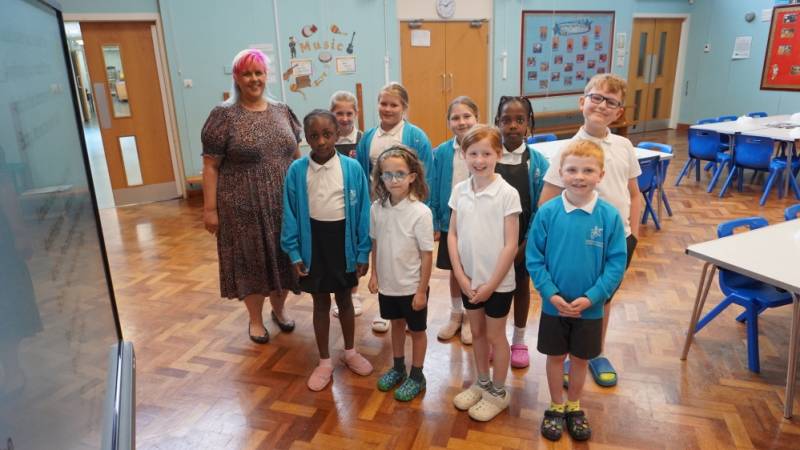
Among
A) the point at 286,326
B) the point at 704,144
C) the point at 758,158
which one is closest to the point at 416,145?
the point at 286,326

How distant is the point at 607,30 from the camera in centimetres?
937

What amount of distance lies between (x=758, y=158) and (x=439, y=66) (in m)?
4.42

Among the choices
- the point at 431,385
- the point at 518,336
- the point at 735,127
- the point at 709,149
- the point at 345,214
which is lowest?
the point at 431,385

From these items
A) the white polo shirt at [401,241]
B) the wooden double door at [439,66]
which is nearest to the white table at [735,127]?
the wooden double door at [439,66]

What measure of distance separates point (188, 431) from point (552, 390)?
166 centimetres

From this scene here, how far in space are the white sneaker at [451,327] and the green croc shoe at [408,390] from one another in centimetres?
52

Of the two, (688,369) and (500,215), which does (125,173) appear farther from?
(688,369)

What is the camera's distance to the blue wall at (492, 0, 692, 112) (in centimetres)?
825

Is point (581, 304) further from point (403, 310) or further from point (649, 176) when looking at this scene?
point (649, 176)

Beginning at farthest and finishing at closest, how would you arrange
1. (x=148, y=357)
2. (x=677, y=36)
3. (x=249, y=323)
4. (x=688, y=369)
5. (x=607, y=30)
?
(x=677, y=36)
(x=607, y=30)
(x=249, y=323)
(x=148, y=357)
(x=688, y=369)

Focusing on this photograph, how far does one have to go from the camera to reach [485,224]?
84.2 inches

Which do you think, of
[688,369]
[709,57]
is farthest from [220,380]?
[709,57]

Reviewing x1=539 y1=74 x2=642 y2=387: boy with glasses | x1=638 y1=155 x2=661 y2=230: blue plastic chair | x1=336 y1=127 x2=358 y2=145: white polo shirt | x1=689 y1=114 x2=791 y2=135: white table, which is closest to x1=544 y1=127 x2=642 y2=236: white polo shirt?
x1=539 y1=74 x2=642 y2=387: boy with glasses

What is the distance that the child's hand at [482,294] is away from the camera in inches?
84.6
